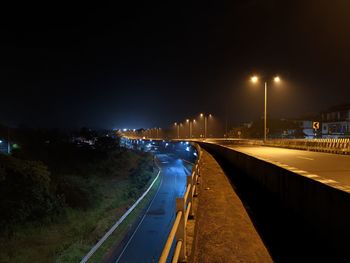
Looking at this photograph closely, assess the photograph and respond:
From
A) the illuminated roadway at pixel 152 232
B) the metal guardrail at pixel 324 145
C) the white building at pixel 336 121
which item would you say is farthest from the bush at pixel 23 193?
the white building at pixel 336 121

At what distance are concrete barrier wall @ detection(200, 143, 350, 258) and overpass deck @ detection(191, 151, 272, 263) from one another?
3.76 ft

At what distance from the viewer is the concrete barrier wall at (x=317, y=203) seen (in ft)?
17.6

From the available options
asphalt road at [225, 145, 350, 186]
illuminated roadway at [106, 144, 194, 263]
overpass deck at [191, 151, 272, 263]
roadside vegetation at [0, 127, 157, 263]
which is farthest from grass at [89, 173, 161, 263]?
overpass deck at [191, 151, 272, 263]

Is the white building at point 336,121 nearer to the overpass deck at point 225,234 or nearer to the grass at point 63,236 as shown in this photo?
the grass at point 63,236

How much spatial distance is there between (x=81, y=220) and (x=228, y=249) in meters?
31.1

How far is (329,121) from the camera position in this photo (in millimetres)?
71000

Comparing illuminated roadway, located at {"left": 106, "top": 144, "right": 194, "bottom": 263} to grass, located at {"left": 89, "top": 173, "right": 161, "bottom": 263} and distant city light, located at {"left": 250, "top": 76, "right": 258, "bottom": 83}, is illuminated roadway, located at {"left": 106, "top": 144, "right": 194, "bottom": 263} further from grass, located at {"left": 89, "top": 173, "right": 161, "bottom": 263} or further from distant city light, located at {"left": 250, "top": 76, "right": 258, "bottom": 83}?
distant city light, located at {"left": 250, "top": 76, "right": 258, "bottom": 83}

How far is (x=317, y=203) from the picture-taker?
22.0 feet

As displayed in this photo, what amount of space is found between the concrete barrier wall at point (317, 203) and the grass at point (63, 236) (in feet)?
63.5

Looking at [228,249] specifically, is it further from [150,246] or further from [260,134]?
[260,134]

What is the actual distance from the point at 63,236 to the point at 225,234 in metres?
25.3

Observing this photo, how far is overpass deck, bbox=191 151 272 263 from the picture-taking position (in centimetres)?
643

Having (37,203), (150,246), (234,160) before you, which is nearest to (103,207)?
(37,203)

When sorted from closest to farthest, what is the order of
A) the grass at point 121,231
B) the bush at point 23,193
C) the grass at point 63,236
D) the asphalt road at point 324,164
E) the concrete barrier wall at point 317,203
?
the concrete barrier wall at point 317,203 < the asphalt road at point 324,164 < the grass at point 63,236 < the grass at point 121,231 < the bush at point 23,193
